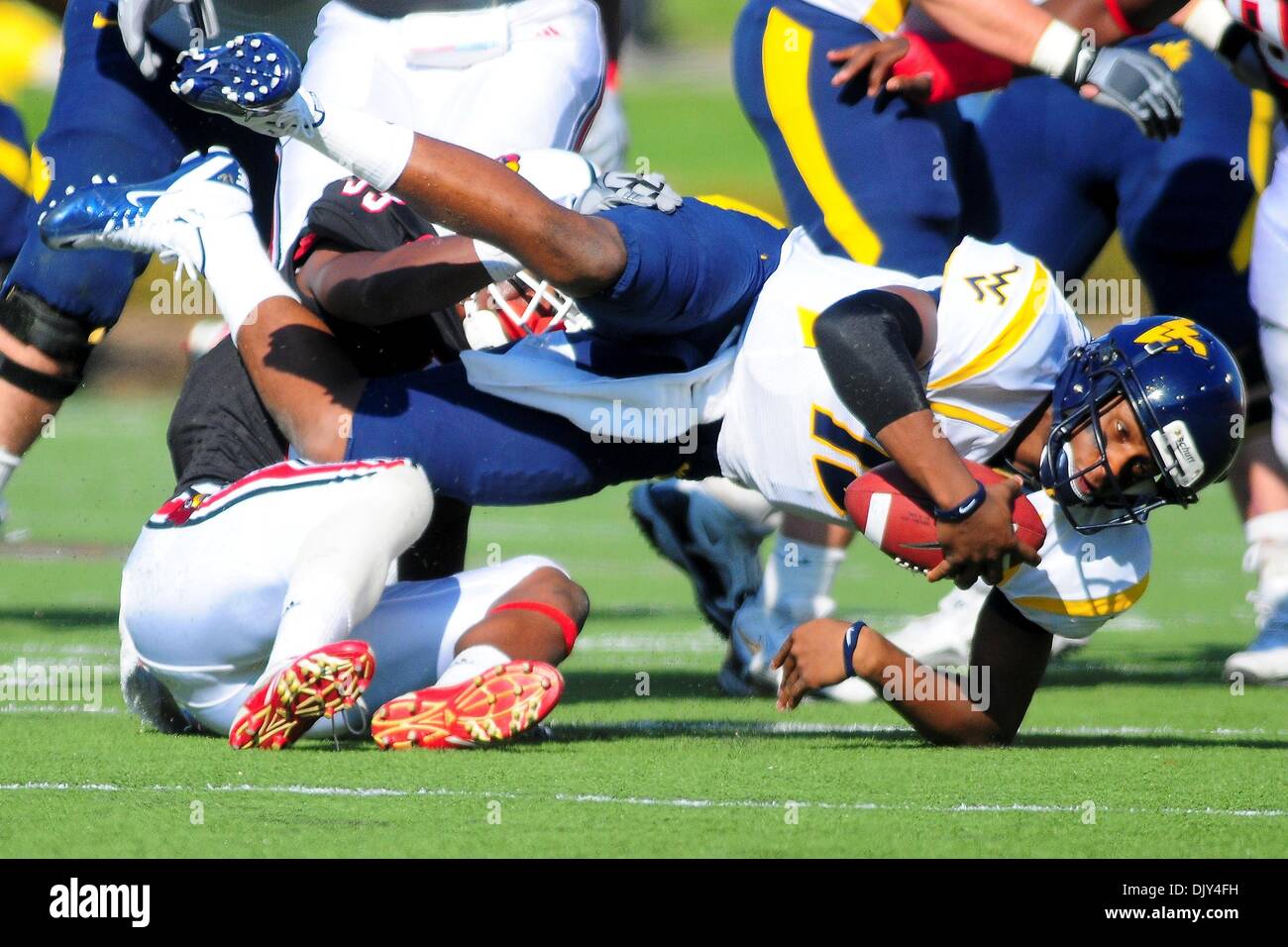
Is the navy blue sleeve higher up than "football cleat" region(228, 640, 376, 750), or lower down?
higher up

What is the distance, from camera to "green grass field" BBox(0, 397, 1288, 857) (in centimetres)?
278

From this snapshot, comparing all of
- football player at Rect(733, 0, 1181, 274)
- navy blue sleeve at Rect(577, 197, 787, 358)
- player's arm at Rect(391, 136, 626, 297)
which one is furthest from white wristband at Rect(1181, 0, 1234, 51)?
player's arm at Rect(391, 136, 626, 297)

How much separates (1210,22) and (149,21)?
2430 millimetres

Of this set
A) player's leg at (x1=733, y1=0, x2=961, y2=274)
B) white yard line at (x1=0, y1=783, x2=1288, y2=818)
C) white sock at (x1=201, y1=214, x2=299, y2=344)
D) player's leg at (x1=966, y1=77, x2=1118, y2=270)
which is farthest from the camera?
player's leg at (x1=966, y1=77, x2=1118, y2=270)

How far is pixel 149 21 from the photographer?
451 cm

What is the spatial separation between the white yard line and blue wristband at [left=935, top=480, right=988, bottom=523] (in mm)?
535

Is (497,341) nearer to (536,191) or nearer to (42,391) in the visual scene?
A: (536,191)

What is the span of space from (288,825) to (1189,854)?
125cm

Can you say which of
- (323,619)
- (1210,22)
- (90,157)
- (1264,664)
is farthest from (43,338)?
(1264,664)

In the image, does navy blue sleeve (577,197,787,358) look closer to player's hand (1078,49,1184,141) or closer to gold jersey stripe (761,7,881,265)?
gold jersey stripe (761,7,881,265)

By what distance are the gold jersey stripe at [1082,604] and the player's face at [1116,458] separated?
0.77ft

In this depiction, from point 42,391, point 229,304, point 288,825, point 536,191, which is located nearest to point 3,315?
point 42,391

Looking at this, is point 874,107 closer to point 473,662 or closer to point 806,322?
point 806,322

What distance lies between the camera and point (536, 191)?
3629mm
